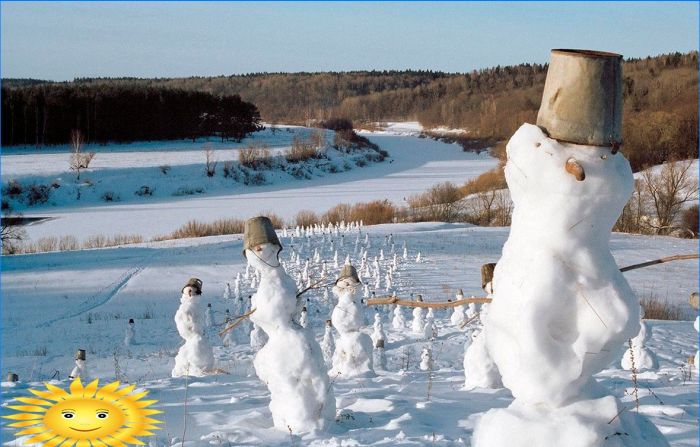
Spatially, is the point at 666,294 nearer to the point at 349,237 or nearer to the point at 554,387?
the point at 349,237

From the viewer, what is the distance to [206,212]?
2844 centimetres

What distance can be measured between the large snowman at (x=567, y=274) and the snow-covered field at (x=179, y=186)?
75.2 feet

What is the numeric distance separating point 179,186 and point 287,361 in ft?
107

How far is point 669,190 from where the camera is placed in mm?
23000

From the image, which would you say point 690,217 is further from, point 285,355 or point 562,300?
point 562,300

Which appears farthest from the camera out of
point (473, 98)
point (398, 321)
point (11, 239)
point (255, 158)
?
point (473, 98)

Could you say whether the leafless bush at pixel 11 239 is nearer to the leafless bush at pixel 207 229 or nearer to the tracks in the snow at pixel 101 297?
the leafless bush at pixel 207 229

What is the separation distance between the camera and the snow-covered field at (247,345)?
4.46 m

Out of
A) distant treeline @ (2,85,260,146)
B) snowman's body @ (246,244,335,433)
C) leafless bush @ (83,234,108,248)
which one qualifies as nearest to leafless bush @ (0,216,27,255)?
leafless bush @ (83,234,108,248)

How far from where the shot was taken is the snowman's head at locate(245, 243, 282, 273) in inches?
172

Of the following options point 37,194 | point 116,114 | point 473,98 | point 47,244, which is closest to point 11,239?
point 47,244

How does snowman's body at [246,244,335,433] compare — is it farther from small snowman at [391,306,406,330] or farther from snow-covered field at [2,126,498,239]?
snow-covered field at [2,126,498,239]

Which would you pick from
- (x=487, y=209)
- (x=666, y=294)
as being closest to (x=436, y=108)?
(x=487, y=209)

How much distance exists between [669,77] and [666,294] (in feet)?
131
